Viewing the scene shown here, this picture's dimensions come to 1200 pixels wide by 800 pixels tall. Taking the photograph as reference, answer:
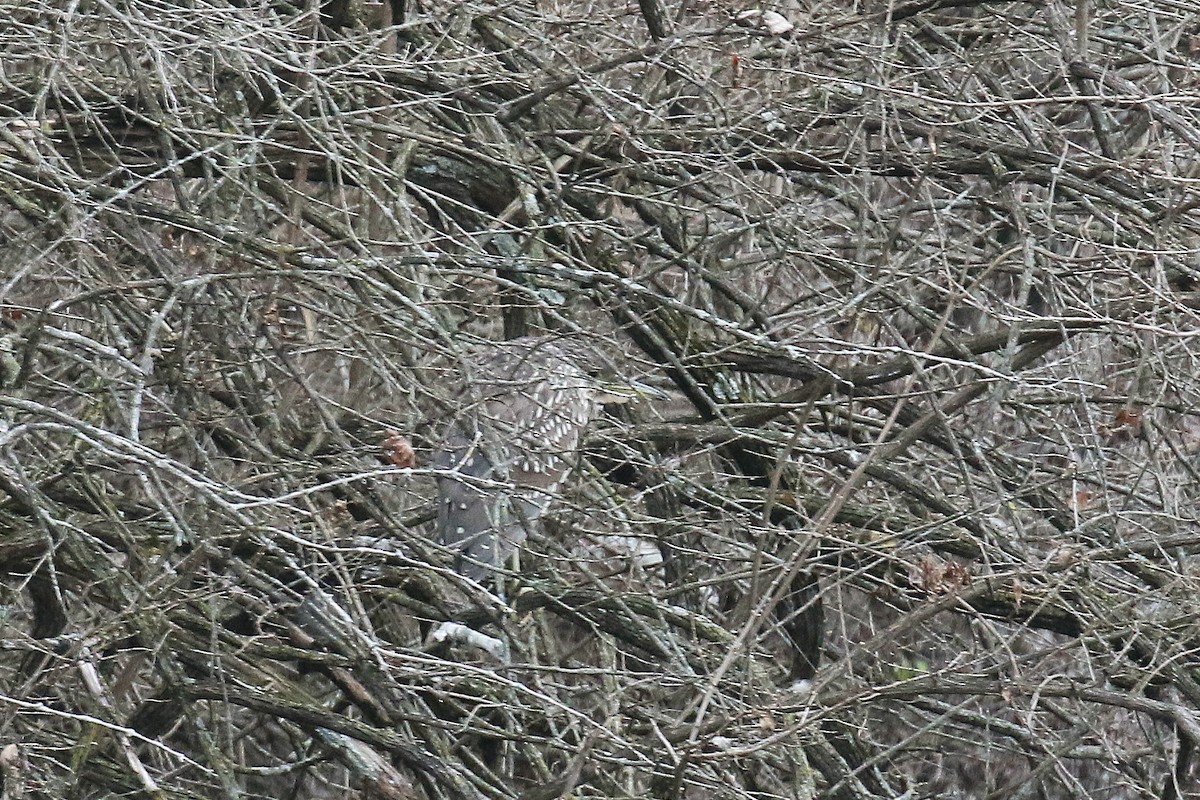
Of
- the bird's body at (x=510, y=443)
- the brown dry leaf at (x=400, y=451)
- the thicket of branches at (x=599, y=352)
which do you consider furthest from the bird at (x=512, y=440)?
the brown dry leaf at (x=400, y=451)

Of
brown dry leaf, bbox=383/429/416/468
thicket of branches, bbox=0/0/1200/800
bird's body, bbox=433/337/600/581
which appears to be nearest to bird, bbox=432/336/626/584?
bird's body, bbox=433/337/600/581

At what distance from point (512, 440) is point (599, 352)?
28 centimetres

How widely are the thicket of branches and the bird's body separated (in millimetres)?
106

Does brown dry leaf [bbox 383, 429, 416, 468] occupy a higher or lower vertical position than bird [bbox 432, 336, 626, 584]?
higher

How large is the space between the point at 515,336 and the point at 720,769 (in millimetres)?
1744

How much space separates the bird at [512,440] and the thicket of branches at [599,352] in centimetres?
11

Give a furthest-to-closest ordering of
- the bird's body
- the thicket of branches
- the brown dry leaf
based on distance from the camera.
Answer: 1. the bird's body
2. the thicket of branches
3. the brown dry leaf

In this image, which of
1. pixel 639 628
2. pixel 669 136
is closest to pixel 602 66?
pixel 669 136

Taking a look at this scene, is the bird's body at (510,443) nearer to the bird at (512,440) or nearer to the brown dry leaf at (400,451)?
the bird at (512,440)

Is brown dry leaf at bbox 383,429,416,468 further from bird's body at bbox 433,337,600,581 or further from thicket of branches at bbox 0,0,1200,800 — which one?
bird's body at bbox 433,337,600,581

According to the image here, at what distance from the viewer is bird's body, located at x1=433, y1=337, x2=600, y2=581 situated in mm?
3688

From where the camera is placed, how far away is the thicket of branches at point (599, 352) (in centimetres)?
351

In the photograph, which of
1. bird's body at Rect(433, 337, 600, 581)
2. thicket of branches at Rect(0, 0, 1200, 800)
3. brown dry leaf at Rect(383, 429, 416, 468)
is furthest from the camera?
bird's body at Rect(433, 337, 600, 581)

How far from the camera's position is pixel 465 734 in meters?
3.83
